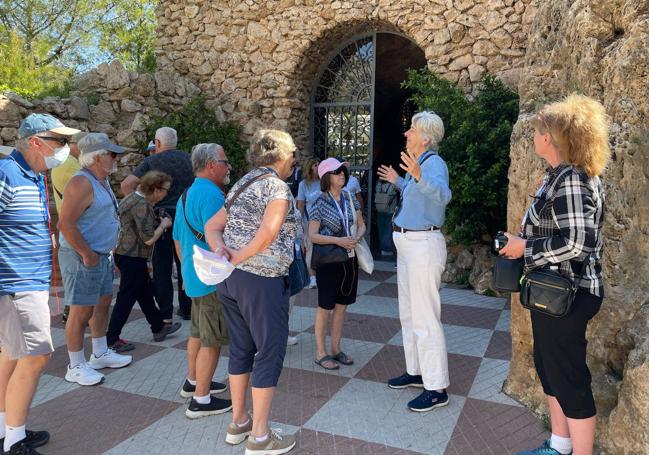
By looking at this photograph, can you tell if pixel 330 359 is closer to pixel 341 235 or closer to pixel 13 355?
pixel 341 235

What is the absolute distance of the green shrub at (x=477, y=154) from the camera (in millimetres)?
6566

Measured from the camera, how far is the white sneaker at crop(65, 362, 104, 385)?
3.84 m

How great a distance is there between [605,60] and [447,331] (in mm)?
2935

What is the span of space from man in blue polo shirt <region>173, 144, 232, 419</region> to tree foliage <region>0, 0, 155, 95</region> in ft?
55.4

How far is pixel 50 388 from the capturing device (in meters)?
3.82

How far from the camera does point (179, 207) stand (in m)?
3.39

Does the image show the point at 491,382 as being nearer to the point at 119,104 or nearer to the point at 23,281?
the point at 23,281

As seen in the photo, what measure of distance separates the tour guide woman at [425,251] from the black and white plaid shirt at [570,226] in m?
0.85

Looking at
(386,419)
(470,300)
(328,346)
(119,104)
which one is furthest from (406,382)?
(119,104)

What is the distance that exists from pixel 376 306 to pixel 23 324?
4028 mm

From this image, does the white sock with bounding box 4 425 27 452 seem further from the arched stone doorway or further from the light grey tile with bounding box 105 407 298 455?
the arched stone doorway

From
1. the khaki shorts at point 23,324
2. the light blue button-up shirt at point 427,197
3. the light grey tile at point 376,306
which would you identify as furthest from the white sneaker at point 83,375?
the light grey tile at point 376,306

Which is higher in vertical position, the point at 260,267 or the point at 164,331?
the point at 260,267

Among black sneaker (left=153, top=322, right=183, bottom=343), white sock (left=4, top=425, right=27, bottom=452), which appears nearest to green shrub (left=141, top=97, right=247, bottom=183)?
black sneaker (left=153, top=322, right=183, bottom=343)
